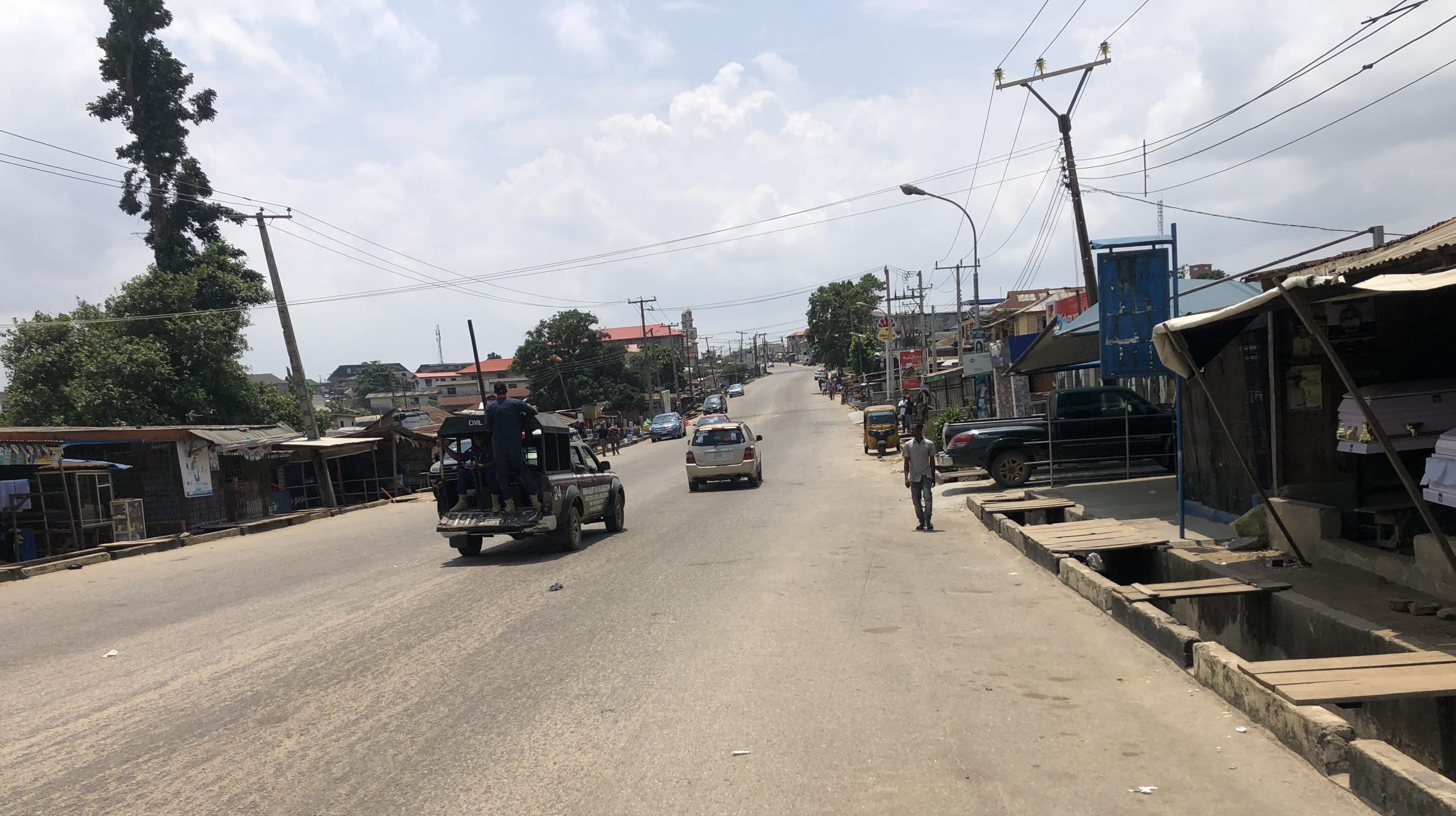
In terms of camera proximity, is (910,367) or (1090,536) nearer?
(1090,536)

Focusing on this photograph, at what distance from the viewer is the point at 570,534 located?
13.0m

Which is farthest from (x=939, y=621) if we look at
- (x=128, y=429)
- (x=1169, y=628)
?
(x=128, y=429)

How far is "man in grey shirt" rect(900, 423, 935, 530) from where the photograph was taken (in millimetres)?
13938

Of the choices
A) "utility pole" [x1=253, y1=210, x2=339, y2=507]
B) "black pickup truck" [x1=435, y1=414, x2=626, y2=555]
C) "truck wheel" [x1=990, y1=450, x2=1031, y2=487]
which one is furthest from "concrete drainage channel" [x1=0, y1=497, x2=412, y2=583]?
"truck wheel" [x1=990, y1=450, x2=1031, y2=487]

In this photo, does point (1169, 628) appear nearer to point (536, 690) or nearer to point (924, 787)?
point (924, 787)

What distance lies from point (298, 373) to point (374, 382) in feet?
364

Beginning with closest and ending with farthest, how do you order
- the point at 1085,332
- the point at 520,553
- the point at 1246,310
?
the point at 1246,310 < the point at 520,553 < the point at 1085,332

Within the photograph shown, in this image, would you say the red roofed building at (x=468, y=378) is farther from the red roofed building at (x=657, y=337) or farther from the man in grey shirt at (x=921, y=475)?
the man in grey shirt at (x=921, y=475)

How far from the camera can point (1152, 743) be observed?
4.97 m

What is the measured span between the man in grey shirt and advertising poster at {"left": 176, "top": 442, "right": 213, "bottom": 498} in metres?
17.3

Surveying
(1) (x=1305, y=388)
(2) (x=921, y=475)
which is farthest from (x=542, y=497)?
(1) (x=1305, y=388)

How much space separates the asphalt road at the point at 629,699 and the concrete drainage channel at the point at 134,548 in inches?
150

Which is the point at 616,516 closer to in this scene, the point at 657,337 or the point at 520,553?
the point at 520,553

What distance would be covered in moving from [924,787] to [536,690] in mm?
2824
